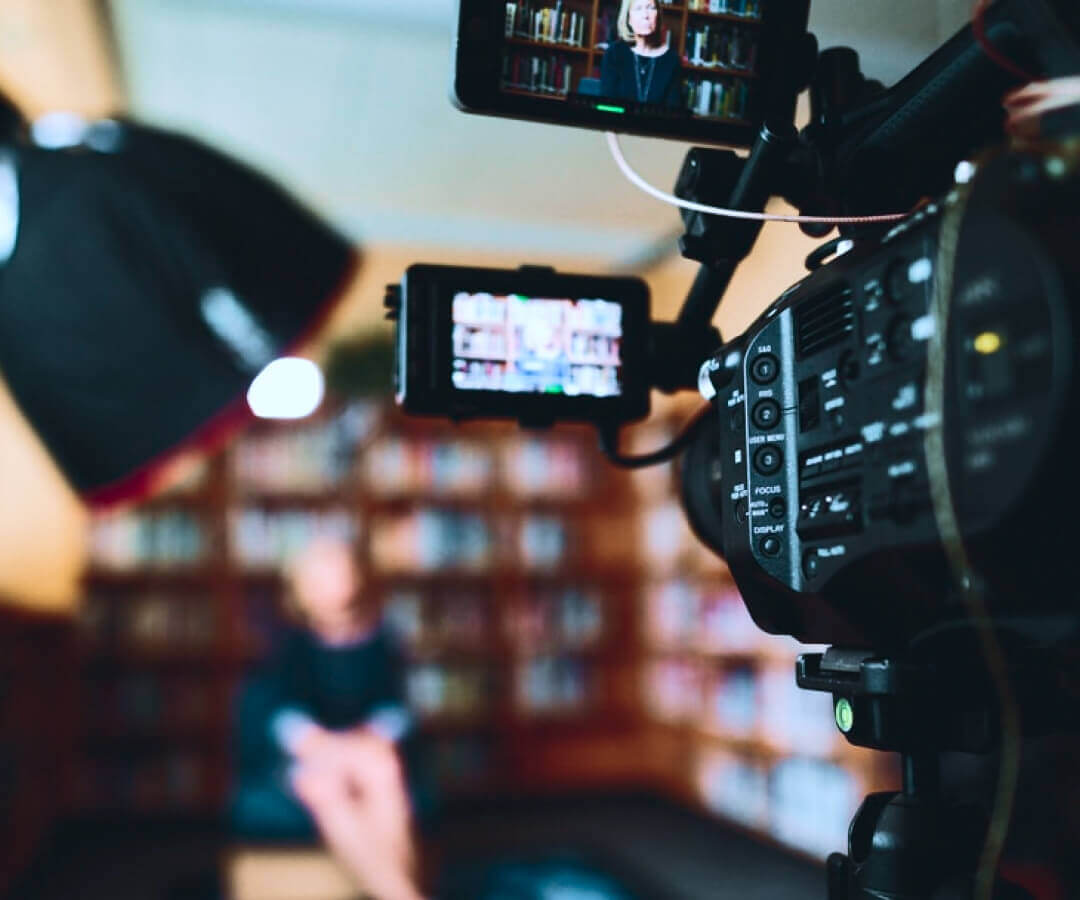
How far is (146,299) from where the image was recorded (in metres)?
0.86


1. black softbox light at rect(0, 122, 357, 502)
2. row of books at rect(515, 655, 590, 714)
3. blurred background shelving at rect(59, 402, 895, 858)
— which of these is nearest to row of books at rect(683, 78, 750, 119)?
black softbox light at rect(0, 122, 357, 502)

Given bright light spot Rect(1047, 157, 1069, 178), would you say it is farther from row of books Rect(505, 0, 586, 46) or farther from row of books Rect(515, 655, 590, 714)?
row of books Rect(515, 655, 590, 714)

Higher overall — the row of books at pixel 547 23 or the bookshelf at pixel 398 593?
the row of books at pixel 547 23

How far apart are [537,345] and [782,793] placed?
10.8 feet

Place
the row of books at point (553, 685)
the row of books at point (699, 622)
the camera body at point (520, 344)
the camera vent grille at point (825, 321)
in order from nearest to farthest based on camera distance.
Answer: the camera vent grille at point (825, 321)
the camera body at point (520, 344)
the row of books at point (699, 622)
the row of books at point (553, 685)

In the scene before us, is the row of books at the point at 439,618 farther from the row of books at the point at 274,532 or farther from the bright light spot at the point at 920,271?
the bright light spot at the point at 920,271

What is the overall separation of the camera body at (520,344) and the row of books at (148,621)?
12.6 ft

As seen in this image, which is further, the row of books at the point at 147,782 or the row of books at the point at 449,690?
the row of books at the point at 449,690

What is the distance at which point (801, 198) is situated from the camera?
627 mm

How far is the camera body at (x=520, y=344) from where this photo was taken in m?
0.70

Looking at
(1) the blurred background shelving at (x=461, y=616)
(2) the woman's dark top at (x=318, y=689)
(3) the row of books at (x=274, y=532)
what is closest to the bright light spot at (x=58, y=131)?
(2) the woman's dark top at (x=318, y=689)

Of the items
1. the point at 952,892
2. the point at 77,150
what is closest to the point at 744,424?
the point at 952,892

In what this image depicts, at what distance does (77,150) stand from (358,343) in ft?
7.51

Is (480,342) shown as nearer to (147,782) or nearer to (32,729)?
(32,729)
